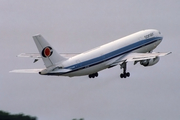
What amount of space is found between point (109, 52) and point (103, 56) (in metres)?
1.69

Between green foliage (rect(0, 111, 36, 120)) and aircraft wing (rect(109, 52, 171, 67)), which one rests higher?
aircraft wing (rect(109, 52, 171, 67))

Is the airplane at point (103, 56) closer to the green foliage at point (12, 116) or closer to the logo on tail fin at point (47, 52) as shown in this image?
the logo on tail fin at point (47, 52)

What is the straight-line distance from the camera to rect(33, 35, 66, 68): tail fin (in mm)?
102125

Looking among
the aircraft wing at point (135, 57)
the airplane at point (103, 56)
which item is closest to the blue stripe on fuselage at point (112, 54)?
the airplane at point (103, 56)

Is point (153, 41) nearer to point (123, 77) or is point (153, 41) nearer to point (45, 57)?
point (123, 77)

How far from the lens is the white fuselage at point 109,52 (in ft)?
346

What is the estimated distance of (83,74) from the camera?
4232 inches

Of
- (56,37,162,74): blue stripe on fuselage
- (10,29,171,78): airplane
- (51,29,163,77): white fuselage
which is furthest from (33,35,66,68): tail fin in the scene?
(56,37,162,74): blue stripe on fuselage

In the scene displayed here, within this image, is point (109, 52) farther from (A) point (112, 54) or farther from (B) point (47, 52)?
(B) point (47, 52)

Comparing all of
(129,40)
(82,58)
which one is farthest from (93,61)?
(129,40)

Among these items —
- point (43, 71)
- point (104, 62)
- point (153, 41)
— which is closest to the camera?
point (43, 71)

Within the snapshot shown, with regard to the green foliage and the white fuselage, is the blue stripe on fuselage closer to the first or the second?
the white fuselage

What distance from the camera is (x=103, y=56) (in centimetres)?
10988

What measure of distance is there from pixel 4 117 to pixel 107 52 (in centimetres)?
1790
